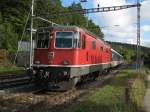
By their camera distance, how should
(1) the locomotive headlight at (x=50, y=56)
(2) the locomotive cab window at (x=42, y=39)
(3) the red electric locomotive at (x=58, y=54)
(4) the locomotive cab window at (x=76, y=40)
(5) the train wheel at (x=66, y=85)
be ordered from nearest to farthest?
1. (3) the red electric locomotive at (x=58, y=54)
2. (5) the train wheel at (x=66, y=85)
3. (1) the locomotive headlight at (x=50, y=56)
4. (4) the locomotive cab window at (x=76, y=40)
5. (2) the locomotive cab window at (x=42, y=39)

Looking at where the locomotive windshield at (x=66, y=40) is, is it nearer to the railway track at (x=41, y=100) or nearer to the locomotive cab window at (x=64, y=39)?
the locomotive cab window at (x=64, y=39)

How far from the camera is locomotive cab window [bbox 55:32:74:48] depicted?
21.5 meters

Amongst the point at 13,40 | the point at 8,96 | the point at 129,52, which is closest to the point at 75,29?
the point at 8,96

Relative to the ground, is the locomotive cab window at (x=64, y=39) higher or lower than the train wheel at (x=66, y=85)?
higher

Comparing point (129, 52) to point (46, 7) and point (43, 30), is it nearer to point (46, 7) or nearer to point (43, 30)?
point (46, 7)

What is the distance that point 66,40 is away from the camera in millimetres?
21609

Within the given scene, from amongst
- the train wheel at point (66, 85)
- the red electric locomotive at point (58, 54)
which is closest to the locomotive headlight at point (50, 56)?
the red electric locomotive at point (58, 54)

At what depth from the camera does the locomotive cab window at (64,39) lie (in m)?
21.5

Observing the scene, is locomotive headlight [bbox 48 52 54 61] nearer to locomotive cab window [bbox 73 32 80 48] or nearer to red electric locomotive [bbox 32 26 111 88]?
red electric locomotive [bbox 32 26 111 88]

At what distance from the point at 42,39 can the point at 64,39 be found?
129cm

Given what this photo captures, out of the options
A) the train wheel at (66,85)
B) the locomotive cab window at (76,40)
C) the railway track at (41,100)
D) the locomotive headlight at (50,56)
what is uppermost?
the locomotive cab window at (76,40)

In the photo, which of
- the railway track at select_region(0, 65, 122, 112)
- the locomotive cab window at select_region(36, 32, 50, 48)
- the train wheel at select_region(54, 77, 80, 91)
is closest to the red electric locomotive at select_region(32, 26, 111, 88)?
the locomotive cab window at select_region(36, 32, 50, 48)

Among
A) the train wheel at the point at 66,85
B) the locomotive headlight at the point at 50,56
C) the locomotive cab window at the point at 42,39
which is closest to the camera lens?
the train wheel at the point at 66,85

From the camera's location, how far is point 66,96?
19.6 meters
